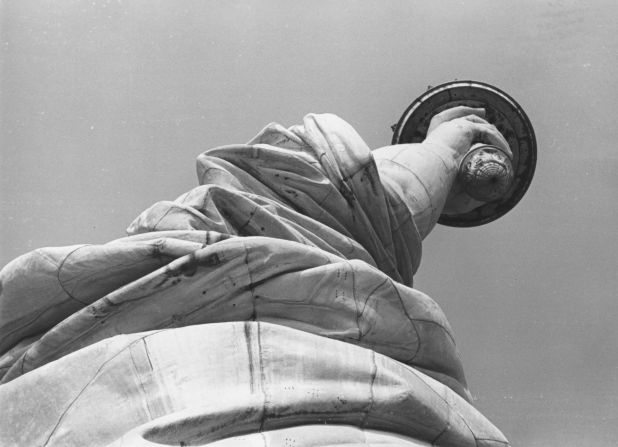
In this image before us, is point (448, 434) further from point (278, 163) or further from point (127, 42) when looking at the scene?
point (127, 42)

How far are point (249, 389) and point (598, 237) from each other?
10063 millimetres

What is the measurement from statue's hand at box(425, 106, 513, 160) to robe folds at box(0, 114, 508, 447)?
347 cm

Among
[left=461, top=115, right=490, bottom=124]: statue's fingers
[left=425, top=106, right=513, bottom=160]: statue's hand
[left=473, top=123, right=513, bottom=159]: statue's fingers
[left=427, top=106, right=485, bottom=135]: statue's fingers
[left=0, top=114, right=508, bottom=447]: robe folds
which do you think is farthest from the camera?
[left=427, top=106, right=485, bottom=135]: statue's fingers

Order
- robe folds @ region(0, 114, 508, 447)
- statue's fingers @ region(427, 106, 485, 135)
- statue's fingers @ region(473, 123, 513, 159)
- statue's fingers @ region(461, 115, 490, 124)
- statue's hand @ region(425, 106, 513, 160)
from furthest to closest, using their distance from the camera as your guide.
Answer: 1. statue's fingers @ region(427, 106, 485, 135)
2. statue's fingers @ region(461, 115, 490, 124)
3. statue's fingers @ region(473, 123, 513, 159)
4. statue's hand @ region(425, 106, 513, 160)
5. robe folds @ region(0, 114, 508, 447)

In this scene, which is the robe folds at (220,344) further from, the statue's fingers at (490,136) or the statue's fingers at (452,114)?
the statue's fingers at (452,114)

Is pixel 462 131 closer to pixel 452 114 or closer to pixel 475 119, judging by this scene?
pixel 475 119

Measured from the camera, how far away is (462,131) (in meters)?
12.5

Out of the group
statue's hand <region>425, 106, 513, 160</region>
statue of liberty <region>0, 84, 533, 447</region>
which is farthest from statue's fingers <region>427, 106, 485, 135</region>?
statue of liberty <region>0, 84, 533, 447</region>

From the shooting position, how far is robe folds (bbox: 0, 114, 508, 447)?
659cm

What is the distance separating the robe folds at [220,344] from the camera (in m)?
6.59

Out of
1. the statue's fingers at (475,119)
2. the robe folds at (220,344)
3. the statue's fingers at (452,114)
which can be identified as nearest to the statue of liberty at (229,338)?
the robe folds at (220,344)

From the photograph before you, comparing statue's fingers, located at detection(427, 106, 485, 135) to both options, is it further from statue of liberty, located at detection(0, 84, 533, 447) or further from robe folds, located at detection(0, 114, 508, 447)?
robe folds, located at detection(0, 114, 508, 447)

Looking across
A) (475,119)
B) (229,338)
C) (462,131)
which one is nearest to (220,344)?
(229,338)

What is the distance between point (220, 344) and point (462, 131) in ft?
19.6
